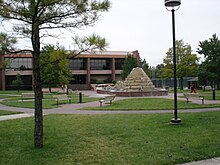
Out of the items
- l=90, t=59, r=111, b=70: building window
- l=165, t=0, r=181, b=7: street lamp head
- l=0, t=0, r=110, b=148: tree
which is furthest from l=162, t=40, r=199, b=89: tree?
l=0, t=0, r=110, b=148: tree

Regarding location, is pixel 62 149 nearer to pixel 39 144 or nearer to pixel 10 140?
pixel 39 144

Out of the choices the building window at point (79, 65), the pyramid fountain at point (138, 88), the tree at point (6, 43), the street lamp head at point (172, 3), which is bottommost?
the pyramid fountain at point (138, 88)

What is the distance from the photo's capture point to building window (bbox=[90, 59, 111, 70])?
71312mm

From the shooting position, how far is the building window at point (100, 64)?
71.3 metres

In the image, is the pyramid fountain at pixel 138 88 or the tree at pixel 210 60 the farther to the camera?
the tree at pixel 210 60

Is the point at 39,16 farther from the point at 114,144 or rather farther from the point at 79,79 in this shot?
the point at 79,79

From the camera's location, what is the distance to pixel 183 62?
4881 centimetres

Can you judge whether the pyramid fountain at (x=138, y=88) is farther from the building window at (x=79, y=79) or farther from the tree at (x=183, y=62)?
the building window at (x=79, y=79)

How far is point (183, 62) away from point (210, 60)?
5.63 metres

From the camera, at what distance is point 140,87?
108ft

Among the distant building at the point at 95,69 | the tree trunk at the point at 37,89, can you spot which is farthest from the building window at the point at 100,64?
the tree trunk at the point at 37,89

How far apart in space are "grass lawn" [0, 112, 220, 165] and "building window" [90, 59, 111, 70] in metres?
60.7

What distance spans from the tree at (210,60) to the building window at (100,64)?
99.3 ft

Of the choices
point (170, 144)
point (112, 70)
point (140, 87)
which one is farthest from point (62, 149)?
point (112, 70)
